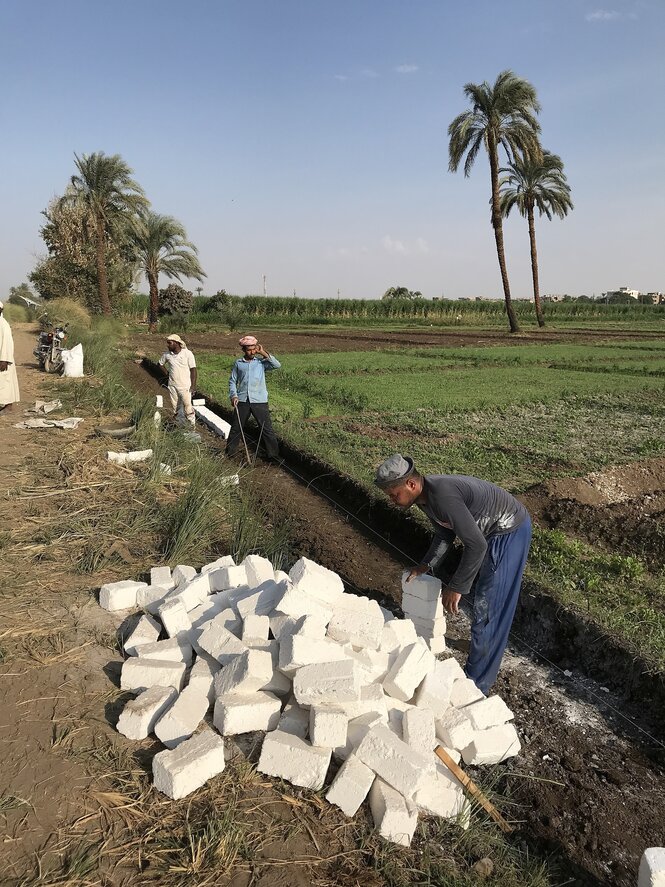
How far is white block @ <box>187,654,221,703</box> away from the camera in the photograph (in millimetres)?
3016

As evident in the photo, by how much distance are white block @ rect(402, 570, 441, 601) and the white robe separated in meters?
6.59

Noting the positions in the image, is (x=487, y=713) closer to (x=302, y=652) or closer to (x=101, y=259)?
(x=302, y=652)

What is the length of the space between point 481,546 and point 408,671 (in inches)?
29.6

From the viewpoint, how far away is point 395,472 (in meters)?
3.16

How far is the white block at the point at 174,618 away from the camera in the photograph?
3500mm

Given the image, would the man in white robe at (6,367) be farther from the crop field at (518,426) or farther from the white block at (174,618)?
the white block at (174,618)

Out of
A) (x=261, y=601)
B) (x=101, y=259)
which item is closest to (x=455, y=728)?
(x=261, y=601)

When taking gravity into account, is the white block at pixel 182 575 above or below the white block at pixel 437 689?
above

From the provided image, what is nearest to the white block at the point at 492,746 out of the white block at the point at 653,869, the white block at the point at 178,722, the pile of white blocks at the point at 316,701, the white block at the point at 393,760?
the pile of white blocks at the point at 316,701

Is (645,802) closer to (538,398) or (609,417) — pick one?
(609,417)

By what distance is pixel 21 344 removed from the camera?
850 inches

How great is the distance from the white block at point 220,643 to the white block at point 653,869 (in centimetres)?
179

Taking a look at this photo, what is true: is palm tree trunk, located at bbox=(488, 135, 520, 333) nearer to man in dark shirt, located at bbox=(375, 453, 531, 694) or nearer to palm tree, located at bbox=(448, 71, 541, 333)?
palm tree, located at bbox=(448, 71, 541, 333)

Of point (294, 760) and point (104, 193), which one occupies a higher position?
point (104, 193)
